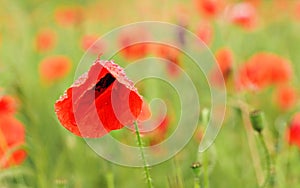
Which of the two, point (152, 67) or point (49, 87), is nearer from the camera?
point (152, 67)

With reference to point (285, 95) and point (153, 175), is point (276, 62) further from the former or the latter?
point (153, 175)

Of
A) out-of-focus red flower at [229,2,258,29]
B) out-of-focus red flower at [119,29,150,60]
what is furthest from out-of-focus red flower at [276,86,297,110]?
out-of-focus red flower at [119,29,150,60]

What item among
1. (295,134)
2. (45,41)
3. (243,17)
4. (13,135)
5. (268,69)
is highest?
(45,41)

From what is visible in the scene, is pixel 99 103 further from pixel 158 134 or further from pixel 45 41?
pixel 45 41

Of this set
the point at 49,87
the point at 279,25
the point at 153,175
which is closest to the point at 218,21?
the point at 49,87

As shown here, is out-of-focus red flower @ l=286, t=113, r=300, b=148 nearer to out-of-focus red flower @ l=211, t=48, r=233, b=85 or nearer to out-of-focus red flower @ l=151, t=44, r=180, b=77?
out-of-focus red flower @ l=211, t=48, r=233, b=85

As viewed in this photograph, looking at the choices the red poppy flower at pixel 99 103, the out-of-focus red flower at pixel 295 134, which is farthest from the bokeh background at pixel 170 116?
the red poppy flower at pixel 99 103

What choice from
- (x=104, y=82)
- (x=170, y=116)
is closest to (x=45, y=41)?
(x=170, y=116)
